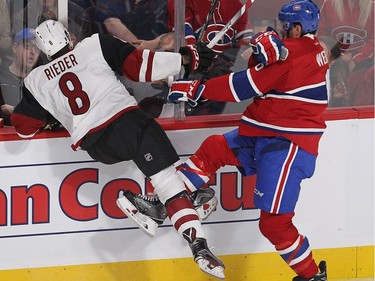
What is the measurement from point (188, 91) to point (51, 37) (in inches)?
23.3

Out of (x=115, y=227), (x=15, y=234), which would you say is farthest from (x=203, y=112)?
(x=15, y=234)

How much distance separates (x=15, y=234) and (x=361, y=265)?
154cm

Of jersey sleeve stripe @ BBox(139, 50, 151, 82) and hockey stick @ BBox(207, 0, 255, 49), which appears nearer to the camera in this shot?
jersey sleeve stripe @ BBox(139, 50, 151, 82)

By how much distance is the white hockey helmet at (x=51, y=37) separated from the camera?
4770 mm

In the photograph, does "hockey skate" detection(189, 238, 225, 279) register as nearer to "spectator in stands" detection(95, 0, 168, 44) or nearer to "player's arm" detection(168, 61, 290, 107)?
"player's arm" detection(168, 61, 290, 107)

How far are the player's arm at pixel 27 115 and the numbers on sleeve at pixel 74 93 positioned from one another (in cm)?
17

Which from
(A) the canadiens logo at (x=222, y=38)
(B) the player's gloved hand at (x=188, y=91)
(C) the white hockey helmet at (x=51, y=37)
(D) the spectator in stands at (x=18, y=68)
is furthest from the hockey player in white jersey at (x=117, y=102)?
(A) the canadiens logo at (x=222, y=38)

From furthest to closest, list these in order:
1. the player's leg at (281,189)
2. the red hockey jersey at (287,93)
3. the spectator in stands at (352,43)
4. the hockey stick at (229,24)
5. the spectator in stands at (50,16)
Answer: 1. the spectator in stands at (352,43)
2. the spectator in stands at (50,16)
3. the hockey stick at (229,24)
4. the player's leg at (281,189)
5. the red hockey jersey at (287,93)

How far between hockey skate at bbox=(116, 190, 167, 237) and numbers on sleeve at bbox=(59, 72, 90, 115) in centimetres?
39

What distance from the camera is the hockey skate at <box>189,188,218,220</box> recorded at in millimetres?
4949

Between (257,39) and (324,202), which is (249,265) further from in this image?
(257,39)

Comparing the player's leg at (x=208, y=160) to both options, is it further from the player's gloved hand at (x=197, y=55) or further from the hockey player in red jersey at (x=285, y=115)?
the player's gloved hand at (x=197, y=55)

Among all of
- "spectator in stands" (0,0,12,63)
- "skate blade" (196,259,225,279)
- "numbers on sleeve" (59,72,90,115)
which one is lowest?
"skate blade" (196,259,225,279)

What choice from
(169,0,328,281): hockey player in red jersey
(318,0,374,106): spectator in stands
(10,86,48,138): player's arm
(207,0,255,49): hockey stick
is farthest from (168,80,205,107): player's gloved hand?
(318,0,374,106): spectator in stands
